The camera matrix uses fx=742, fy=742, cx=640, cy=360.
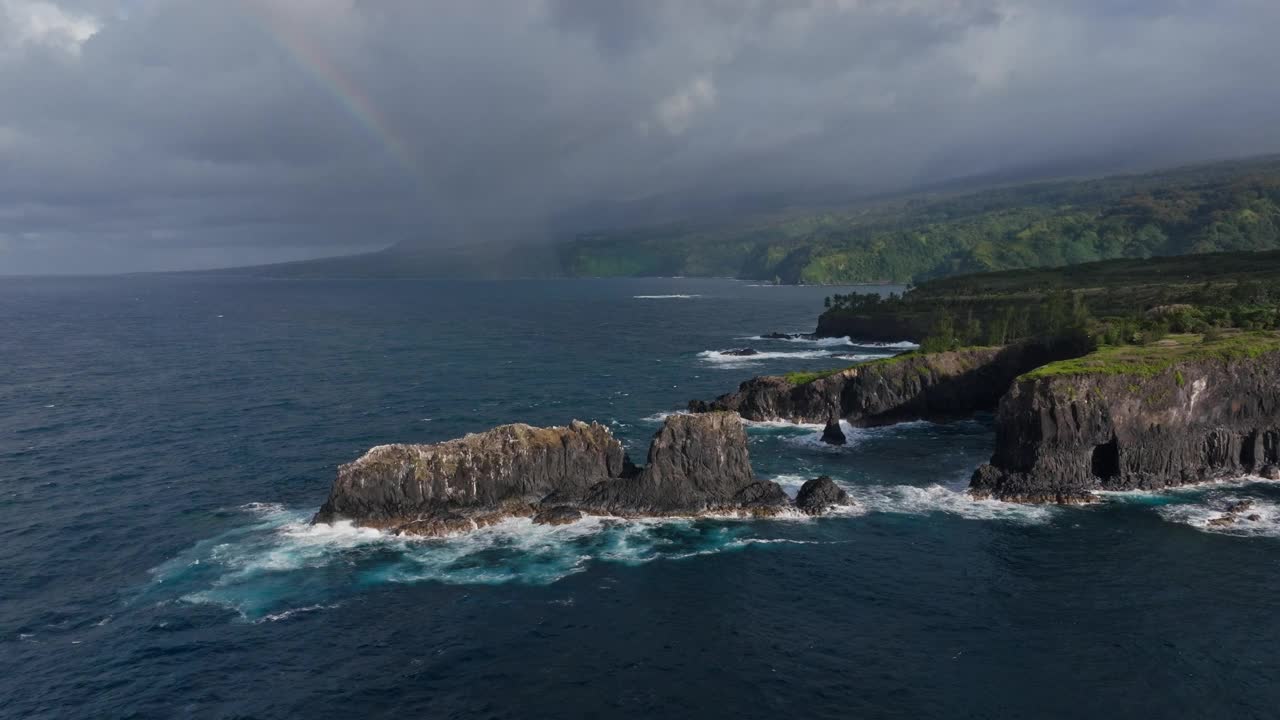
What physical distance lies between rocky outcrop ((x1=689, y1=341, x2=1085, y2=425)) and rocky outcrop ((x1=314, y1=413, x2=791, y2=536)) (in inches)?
1369

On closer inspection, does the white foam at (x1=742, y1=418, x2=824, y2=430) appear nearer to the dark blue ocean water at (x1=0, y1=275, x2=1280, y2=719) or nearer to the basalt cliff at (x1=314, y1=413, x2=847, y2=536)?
the dark blue ocean water at (x1=0, y1=275, x2=1280, y2=719)

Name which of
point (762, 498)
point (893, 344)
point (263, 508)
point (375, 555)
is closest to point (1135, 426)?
point (762, 498)

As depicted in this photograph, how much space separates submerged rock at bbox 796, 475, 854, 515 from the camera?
71562 mm

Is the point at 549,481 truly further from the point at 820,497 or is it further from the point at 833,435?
the point at 833,435

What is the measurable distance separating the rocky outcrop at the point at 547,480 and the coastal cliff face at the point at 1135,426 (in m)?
27.7

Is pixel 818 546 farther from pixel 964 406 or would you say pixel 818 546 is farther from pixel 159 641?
pixel 964 406

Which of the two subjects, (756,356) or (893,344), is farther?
(893,344)

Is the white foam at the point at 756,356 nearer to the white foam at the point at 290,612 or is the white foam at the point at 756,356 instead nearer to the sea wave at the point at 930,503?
the sea wave at the point at 930,503

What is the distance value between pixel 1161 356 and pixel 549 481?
7283 centimetres

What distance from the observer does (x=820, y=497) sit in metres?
72.3

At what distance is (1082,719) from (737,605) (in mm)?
21854

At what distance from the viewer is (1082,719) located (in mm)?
40281

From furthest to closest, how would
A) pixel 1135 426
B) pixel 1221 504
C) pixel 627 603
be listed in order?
pixel 1135 426 < pixel 1221 504 < pixel 627 603

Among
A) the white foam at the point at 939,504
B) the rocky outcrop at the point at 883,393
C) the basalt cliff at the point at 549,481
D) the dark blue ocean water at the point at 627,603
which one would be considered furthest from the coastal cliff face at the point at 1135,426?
the rocky outcrop at the point at 883,393
